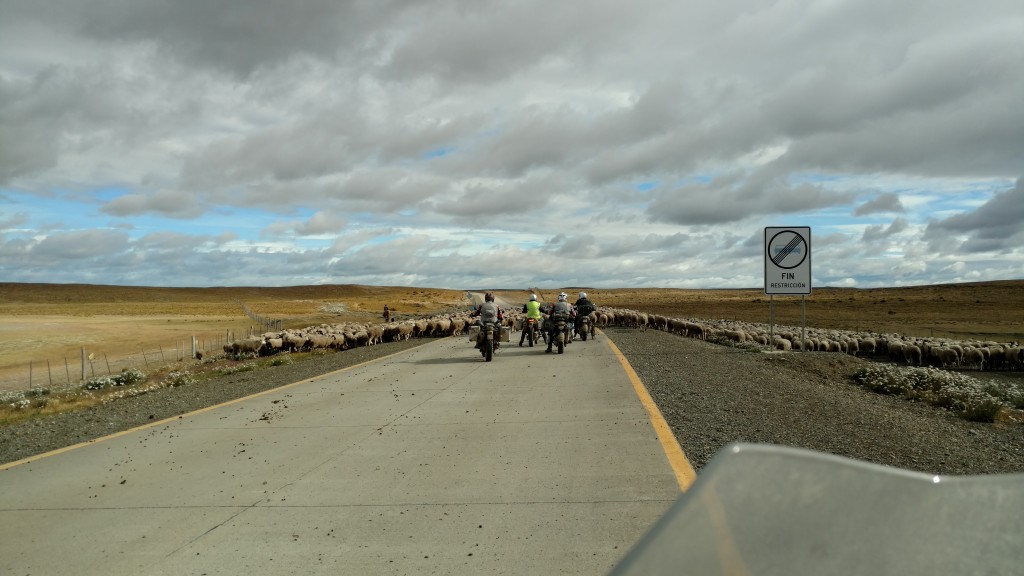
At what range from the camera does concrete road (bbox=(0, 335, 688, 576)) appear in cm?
479

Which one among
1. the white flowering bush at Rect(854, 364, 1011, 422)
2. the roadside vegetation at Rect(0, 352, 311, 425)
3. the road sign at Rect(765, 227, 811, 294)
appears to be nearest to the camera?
the white flowering bush at Rect(854, 364, 1011, 422)

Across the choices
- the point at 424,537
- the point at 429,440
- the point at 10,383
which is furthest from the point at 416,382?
the point at 10,383

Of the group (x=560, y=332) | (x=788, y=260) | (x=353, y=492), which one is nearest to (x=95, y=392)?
(x=560, y=332)

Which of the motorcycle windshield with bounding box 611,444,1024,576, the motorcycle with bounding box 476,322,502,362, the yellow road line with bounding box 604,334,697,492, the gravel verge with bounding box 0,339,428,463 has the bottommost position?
the gravel verge with bounding box 0,339,428,463

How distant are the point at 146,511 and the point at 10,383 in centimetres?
2502

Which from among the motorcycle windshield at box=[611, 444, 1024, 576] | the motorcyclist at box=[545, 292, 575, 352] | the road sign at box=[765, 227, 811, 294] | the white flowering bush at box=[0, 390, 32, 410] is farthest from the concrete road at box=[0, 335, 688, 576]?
the road sign at box=[765, 227, 811, 294]

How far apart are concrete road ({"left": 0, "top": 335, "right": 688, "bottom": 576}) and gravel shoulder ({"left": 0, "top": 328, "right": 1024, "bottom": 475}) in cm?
76

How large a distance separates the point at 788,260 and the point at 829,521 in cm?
1819

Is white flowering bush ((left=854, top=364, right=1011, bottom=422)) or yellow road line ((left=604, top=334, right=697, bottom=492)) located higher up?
yellow road line ((left=604, top=334, right=697, bottom=492))

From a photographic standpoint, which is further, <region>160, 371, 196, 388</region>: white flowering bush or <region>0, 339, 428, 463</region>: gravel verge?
<region>160, 371, 196, 388</region>: white flowering bush

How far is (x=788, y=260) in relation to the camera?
61.6ft

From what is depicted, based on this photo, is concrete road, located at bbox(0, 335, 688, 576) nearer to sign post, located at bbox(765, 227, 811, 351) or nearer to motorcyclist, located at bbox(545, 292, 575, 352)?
motorcyclist, located at bbox(545, 292, 575, 352)

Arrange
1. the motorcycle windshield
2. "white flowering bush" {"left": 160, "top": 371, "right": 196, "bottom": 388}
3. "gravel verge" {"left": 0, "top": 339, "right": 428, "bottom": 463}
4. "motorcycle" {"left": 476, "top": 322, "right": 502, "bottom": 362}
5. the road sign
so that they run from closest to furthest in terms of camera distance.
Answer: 1. the motorcycle windshield
2. "gravel verge" {"left": 0, "top": 339, "right": 428, "bottom": 463}
3. "motorcycle" {"left": 476, "top": 322, "right": 502, "bottom": 362}
4. "white flowering bush" {"left": 160, "top": 371, "right": 196, "bottom": 388}
5. the road sign

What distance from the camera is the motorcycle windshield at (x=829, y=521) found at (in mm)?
1626
